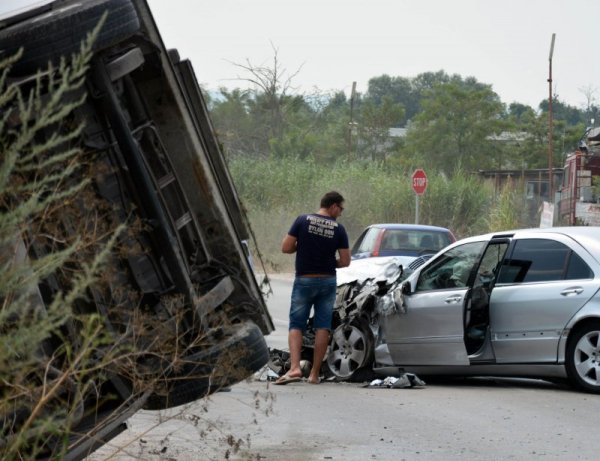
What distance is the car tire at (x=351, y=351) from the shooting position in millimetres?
12953

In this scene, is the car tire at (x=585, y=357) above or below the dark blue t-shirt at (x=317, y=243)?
below

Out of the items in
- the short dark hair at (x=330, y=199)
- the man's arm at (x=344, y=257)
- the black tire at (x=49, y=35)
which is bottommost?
the man's arm at (x=344, y=257)

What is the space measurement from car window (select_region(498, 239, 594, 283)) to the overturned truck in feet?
15.3

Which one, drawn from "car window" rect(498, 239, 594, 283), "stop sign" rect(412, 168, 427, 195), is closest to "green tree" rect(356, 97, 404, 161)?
"stop sign" rect(412, 168, 427, 195)

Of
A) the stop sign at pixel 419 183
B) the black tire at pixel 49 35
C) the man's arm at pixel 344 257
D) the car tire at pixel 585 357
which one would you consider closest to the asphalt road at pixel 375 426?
the car tire at pixel 585 357

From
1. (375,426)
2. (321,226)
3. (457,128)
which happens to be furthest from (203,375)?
(457,128)

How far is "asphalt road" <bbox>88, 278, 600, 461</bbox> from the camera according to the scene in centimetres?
843

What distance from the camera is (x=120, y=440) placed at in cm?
902

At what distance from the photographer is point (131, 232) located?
652cm

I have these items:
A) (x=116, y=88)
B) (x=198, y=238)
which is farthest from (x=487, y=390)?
(x=116, y=88)

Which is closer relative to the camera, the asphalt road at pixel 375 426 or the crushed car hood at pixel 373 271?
the asphalt road at pixel 375 426

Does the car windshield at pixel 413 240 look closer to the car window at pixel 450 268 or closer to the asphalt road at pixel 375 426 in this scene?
the car window at pixel 450 268

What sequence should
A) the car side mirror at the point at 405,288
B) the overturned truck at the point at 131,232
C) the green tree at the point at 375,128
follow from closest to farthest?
the overturned truck at the point at 131,232, the car side mirror at the point at 405,288, the green tree at the point at 375,128

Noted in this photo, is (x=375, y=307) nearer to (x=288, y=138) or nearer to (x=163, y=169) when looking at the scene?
(x=163, y=169)
